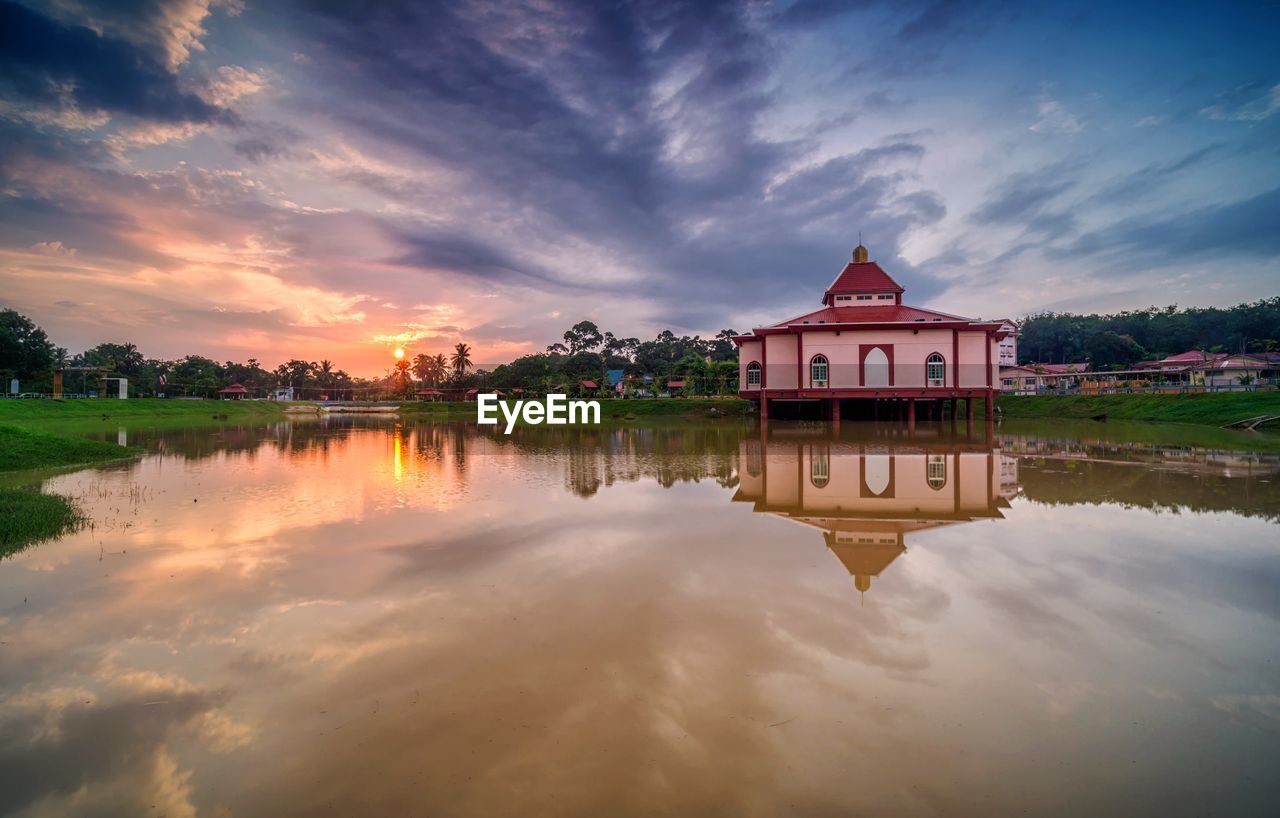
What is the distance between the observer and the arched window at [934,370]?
2886 cm

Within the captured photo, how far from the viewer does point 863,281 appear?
108ft

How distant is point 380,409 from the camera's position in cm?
7481

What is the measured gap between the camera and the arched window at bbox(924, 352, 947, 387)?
2886 cm

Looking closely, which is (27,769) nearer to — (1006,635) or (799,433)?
(1006,635)

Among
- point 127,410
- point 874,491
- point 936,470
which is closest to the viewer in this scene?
point 874,491

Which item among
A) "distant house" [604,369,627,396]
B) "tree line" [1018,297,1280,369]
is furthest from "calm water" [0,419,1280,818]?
"tree line" [1018,297,1280,369]

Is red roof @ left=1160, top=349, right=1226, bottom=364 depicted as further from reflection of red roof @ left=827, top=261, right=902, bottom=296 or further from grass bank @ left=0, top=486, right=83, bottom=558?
grass bank @ left=0, top=486, right=83, bottom=558

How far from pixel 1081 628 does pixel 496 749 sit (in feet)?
15.9

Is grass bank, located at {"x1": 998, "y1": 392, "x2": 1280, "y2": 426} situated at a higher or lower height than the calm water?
higher

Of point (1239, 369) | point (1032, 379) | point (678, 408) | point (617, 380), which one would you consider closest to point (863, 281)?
point (678, 408)

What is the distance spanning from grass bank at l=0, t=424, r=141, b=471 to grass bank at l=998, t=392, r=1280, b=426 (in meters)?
43.9

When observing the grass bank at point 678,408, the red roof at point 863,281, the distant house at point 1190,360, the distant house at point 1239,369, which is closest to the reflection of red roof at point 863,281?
the red roof at point 863,281

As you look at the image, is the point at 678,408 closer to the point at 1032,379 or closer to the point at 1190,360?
the point at 1032,379

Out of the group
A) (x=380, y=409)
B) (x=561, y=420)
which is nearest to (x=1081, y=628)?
(x=561, y=420)
